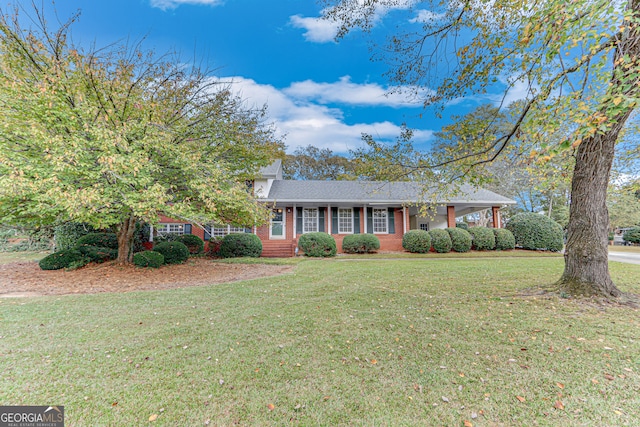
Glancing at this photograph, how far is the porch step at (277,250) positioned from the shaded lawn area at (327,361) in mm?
9342

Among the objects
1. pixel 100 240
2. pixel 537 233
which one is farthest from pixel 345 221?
pixel 100 240

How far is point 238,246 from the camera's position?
45.5 ft

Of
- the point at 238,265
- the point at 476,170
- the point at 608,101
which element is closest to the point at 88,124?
the point at 238,265

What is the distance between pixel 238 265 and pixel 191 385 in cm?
900

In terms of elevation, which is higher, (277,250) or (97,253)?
Answer: (97,253)

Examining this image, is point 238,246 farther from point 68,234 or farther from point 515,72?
point 515,72

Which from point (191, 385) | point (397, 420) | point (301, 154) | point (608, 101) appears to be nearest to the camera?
point (397, 420)

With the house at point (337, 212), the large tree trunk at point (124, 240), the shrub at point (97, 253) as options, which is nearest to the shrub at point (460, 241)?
the house at point (337, 212)

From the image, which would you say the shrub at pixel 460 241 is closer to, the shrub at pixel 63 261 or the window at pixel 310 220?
the window at pixel 310 220

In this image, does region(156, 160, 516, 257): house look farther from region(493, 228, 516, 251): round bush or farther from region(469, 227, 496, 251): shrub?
region(493, 228, 516, 251): round bush

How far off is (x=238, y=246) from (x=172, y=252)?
3105 mm

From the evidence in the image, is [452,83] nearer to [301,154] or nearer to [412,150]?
[412,150]

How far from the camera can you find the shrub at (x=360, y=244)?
14898 millimetres

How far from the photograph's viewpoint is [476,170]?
20.7ft
